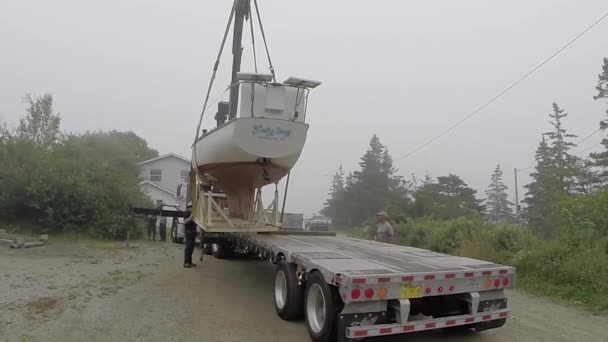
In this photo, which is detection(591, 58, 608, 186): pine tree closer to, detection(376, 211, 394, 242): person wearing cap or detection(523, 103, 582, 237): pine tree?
detection(523, 103, 582, 237): pine tree

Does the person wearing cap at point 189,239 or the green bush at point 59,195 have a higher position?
the green bush at point 59,195

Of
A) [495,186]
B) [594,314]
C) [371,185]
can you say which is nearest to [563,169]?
[371,185]

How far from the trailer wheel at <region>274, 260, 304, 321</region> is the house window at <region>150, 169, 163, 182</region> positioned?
32.1 m

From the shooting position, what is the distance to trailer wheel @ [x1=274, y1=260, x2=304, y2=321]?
5707 millimetres

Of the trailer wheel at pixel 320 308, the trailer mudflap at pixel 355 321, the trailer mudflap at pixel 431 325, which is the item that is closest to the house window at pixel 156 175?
the trailer wheel at pixel 320 308

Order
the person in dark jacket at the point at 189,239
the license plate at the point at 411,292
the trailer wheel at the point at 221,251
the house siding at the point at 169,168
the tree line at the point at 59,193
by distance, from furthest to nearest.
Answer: the house siding at the point at 169,168 → the tree line at the point at 59,193 → the trailer wheel at the point at 221,251 → the person in dark jacket at the point at 189,239 → the license plate at the point at 411,292

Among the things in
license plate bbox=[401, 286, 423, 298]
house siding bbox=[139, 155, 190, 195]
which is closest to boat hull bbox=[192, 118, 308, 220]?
license plate bbox=[401, 286, 423, 298]

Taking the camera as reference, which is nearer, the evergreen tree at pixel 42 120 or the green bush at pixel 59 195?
the green bush at pixel 59 195

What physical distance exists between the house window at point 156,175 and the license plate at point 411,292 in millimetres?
33979

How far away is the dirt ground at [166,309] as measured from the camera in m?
5.39

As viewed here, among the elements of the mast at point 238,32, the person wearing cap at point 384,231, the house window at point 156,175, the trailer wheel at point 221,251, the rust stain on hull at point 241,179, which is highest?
the mast at point 238,32

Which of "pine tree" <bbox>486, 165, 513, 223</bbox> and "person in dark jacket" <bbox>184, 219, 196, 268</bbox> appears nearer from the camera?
"person in dark jacket" <bbox>184, 219, 196, 268</bbox>

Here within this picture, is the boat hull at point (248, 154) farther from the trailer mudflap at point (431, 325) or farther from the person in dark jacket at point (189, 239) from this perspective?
the trailer mudflap at point (431, 325)

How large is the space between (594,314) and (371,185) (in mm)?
47609
